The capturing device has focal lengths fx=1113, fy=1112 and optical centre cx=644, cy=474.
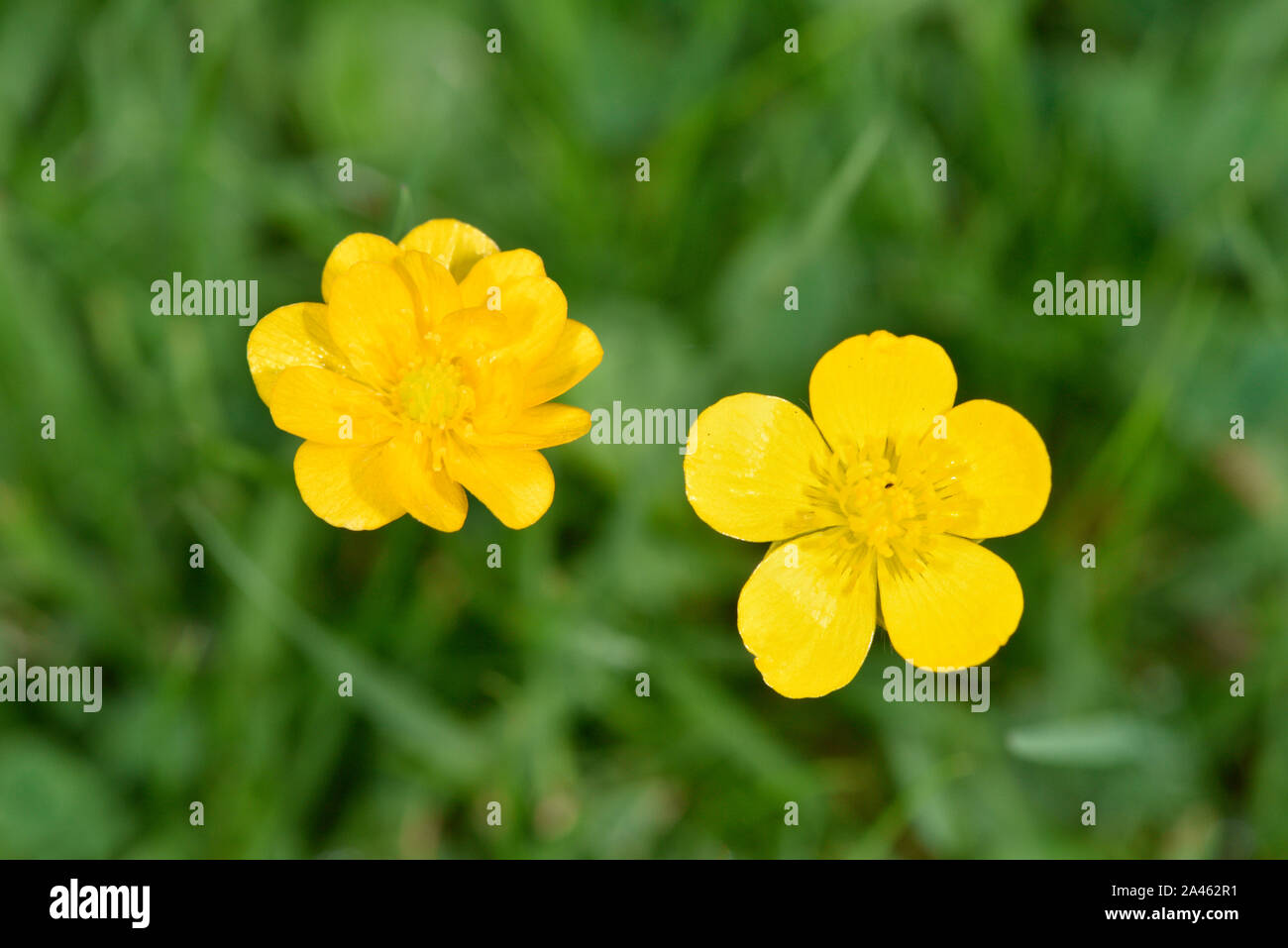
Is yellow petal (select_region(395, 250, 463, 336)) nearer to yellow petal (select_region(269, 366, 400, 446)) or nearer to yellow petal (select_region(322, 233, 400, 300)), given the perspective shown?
yellow petal (select_region(322, 233, 400, 300))

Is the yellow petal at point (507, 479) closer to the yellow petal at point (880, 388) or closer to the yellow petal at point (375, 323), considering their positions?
the yellow petal at point (375, 323)

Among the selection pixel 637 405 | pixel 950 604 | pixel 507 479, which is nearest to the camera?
pixel 507 479

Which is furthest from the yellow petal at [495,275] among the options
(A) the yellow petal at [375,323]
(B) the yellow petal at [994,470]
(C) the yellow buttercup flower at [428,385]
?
(B) the yellow petal at [994,470]

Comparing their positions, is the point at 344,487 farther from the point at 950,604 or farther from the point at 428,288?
the point at 950,604

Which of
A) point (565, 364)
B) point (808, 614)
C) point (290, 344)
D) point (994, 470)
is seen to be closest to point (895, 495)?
point (994, 470)

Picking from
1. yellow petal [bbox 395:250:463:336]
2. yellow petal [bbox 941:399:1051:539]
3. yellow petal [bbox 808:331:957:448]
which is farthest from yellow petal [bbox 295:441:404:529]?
yellow petal [bbox 941:399:1051:539]
